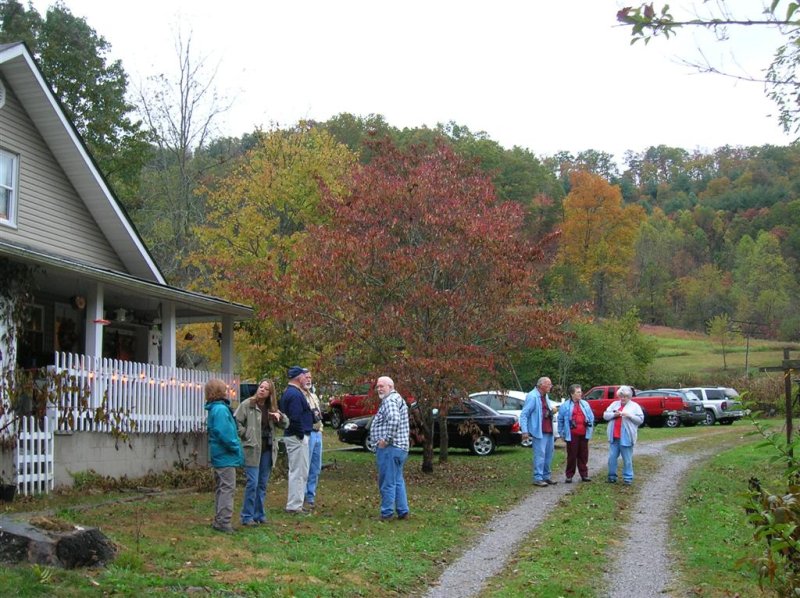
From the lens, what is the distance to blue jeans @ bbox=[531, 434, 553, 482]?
15.9 meters

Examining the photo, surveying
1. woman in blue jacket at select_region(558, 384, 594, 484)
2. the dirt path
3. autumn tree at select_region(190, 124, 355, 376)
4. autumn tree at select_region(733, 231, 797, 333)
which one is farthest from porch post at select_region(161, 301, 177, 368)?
autumn tree at select_region(733, 231, 797, 333)

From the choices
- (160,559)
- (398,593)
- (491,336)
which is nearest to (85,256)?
(491,336)

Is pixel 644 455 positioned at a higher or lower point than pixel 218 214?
lower

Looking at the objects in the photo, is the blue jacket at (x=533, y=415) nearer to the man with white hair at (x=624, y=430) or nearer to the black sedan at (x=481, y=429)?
the man with white hair at (x=624, y=430)

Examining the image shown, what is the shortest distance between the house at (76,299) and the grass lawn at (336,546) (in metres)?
1.25

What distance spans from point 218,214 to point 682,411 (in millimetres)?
18970

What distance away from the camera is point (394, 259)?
16219mm

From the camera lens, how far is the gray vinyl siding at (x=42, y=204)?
595 inches

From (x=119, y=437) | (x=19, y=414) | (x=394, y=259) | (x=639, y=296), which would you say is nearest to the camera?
(x=19, y=414)

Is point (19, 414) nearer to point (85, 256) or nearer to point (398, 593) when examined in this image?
point (85, 256)

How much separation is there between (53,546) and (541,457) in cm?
1011

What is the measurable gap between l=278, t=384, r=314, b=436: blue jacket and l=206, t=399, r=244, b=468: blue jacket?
170 centimetres

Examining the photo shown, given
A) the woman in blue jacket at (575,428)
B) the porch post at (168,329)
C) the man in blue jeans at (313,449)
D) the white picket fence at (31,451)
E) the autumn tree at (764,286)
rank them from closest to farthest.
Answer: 1. the man in blue jeans at (313,449)
2. the white picket fence at (31,451)
3. the woman in blue jacket at (575,428)
4. the porch post at (168,329)
5. the autumn tree at (764,286)

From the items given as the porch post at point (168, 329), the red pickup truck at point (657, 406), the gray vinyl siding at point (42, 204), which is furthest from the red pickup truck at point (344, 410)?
the red pickup truck at point (657, 406)
